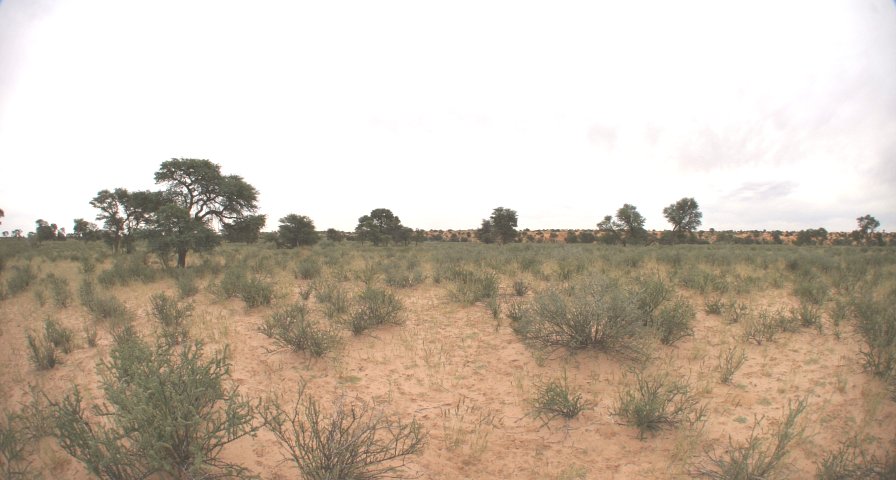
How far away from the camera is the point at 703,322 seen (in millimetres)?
6840

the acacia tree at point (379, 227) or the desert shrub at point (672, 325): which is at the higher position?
the acacia tree at point (379, 227)

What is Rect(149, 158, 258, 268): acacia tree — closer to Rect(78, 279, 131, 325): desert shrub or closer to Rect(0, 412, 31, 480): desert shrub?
Rect(78, 279, 131, 325): desert shrub

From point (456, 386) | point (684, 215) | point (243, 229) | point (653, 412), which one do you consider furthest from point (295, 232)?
point (684, 215)

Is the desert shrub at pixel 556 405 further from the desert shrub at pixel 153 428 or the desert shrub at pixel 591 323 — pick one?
the desert shrub at pixel 153 428

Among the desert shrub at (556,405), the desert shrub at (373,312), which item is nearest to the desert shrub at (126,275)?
the desert shrub at (373,312)

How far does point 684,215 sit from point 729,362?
46.7 metres

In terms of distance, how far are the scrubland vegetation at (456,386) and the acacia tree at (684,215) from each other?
39.1 metres

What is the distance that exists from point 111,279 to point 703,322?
54.7 feet

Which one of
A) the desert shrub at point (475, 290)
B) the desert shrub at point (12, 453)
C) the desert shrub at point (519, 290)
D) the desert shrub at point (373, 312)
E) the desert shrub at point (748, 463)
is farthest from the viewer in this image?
the desert shrub at point (519, 290)

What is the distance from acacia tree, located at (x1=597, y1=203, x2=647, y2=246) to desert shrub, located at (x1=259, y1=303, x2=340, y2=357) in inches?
1564

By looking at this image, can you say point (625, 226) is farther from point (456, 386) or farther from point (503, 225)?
point (456, 386)

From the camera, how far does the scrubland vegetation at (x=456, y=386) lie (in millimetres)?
3072

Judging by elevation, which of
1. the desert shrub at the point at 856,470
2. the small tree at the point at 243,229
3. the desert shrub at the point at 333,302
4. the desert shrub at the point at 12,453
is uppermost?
the small tree at the point at 243,229

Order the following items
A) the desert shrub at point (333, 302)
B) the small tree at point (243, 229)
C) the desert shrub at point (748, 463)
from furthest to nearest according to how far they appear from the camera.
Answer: the small tree at point (243, 229) → the desert shrub at point (333, 302) → the desert shrub at point (748, 463)
